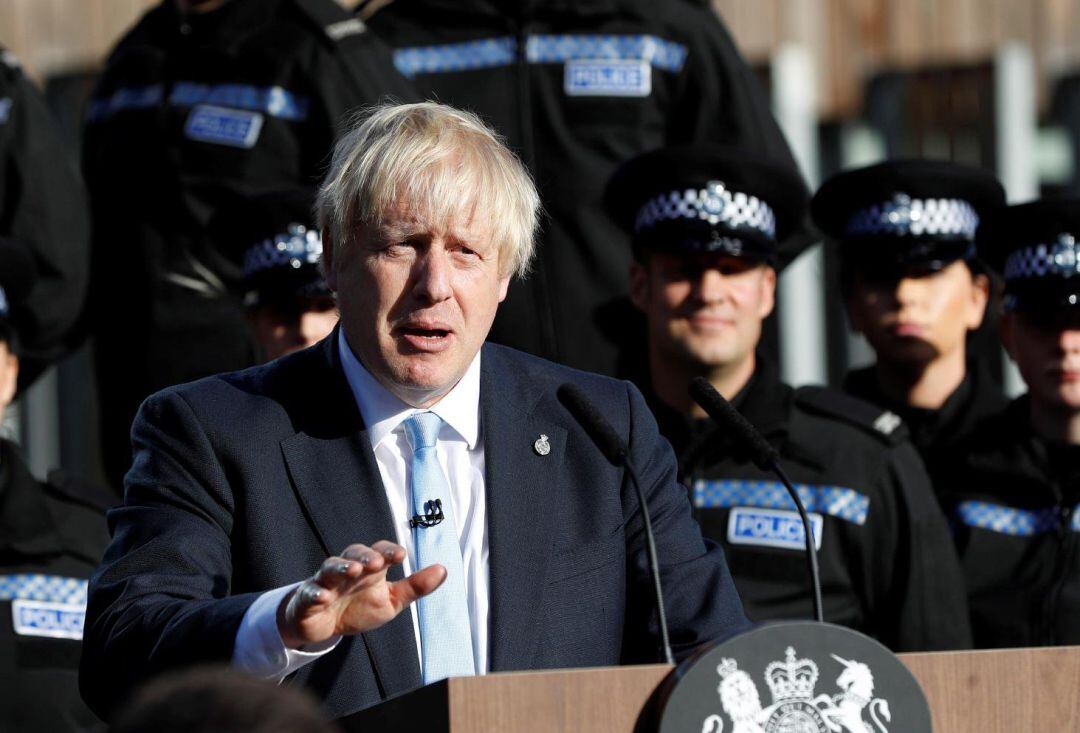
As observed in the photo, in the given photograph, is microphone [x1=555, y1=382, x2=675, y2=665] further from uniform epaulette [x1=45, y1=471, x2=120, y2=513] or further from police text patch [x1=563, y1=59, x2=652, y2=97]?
police text patch [x1=563, y1=59, x2=652, y2=97]

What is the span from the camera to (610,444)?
99.8 inches

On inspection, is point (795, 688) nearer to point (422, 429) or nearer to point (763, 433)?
point (422, 429)

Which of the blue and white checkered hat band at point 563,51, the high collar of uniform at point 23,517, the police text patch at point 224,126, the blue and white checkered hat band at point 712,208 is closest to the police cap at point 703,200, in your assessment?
the blue and white checkered hat band at point 712,208

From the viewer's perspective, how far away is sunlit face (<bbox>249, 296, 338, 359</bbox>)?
446cm

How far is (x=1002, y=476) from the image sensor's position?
14.2ft

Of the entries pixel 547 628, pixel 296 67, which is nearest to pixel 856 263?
pixel 296 67

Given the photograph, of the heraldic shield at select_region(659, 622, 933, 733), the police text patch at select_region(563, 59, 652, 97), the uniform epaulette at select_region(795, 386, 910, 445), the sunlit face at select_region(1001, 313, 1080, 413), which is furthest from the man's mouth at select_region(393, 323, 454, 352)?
the police text patch at select_region(563, 59, 652, 97)

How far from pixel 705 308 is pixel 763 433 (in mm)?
321

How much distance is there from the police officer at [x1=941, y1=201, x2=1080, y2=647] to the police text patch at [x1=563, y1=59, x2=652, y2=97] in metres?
1.03

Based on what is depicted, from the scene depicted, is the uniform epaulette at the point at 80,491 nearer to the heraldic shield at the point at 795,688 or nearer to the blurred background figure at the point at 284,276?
the blurred background figure at the point at 284,276

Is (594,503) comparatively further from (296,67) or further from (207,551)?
(296,67)

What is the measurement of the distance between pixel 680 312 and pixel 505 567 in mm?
1802

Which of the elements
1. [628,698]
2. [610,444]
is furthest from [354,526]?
[628,698]

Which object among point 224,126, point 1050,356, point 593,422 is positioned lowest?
point 1050,356
